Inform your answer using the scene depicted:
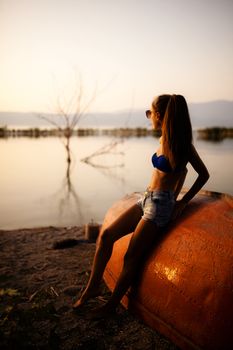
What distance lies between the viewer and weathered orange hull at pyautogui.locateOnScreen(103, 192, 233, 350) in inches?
91.5

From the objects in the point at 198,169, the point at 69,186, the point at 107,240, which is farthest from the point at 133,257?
the point at 69,186

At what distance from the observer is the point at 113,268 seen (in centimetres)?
353

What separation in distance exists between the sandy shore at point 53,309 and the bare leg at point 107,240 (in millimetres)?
338

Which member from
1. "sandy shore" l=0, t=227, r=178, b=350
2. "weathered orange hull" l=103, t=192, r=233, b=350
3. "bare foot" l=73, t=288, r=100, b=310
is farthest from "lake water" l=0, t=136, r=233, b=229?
"weathered orange hull" l=103, t=192, r=233, b=350

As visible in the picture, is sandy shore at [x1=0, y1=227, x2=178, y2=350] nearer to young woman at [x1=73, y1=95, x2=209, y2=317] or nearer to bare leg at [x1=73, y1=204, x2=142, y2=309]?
young woman at [x1=73, y1=95, x2=209, y2=317]

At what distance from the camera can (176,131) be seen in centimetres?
273

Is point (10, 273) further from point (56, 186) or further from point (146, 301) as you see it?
point (56, 186)

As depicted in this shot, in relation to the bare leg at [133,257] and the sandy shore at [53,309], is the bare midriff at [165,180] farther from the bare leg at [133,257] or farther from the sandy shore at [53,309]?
the sandy shore at [53,309]

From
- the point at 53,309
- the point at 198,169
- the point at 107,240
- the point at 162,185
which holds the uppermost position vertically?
the point at 198,169

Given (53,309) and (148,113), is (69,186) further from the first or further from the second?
(148,113)

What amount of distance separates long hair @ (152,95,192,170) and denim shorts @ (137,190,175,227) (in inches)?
10.2

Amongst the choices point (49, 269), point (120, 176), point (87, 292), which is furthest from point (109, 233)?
point (120, 176)

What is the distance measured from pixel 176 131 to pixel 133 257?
117 cm

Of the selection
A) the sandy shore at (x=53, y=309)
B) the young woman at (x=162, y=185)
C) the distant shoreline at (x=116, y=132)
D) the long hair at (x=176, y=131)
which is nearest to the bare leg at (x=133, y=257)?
the young woman at (x=162, y=185)
